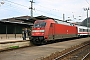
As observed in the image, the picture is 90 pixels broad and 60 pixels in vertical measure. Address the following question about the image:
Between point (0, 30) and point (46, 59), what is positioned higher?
point (0, 30)

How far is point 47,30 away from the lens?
920 inches

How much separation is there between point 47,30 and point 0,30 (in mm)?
11513

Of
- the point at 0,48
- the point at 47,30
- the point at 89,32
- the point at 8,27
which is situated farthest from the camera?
the point at 89,32

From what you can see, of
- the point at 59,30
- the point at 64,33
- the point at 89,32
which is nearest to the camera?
the point at 59,30

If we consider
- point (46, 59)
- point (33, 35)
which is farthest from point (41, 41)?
point (46, 59)

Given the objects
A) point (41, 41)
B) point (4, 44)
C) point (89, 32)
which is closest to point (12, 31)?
point (41, 41)

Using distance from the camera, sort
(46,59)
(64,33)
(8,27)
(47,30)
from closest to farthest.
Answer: (46,59), (47,30), (64,33), (8,27)

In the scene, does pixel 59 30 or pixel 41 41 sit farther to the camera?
pixel 59 30

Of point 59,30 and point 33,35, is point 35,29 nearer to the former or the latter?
point 33,35

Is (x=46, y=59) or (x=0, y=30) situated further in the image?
(x=0, y=30)

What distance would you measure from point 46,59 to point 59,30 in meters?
15.4

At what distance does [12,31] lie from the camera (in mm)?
34062

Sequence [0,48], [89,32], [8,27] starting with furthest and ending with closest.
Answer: [89,32] → [8,27] → [0,48]

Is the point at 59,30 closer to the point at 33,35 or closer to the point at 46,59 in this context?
the point at 33,35
